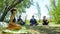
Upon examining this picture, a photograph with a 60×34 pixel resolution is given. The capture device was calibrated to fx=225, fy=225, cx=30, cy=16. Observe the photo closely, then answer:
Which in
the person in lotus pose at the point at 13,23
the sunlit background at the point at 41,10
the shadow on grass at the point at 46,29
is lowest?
the shadow on grass at the point at 46,29

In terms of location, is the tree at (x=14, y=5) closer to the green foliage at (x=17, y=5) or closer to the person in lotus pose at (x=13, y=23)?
the green foliage at (x=17, y=5)

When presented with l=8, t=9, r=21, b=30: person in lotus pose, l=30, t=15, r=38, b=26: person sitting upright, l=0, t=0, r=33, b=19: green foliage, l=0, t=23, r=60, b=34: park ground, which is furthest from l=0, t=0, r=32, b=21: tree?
l=0, t=23, r=60, b=34: park ground

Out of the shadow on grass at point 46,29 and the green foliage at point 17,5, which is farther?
the green foliage at point 17,5

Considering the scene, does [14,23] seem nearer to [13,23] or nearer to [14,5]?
[13,23]

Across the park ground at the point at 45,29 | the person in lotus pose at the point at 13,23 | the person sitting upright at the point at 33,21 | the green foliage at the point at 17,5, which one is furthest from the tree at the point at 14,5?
the park ground at the point at 45,29

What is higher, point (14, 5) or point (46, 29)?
point (14, 5)

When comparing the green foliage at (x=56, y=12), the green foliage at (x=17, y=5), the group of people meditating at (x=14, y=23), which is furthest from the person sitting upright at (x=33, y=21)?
the green foliage at (x=56, y=12)

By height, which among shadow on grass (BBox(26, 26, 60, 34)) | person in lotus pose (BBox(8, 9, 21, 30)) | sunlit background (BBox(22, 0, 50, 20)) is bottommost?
shadow on grass (BBox(26, 26, 60, 34))

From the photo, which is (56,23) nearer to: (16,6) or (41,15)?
(41,15)

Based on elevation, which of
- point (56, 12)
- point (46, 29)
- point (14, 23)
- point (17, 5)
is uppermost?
point (17, 5)

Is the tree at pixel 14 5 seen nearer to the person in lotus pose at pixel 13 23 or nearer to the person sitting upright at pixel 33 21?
the person in lotus pose at pixel 13 23

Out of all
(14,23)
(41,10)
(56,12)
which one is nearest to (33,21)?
(41,10)

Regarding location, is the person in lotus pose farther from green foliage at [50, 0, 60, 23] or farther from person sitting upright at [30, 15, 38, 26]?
green foliage at [50, 0, 60, 23]

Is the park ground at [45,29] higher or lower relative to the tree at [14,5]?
→ lower
